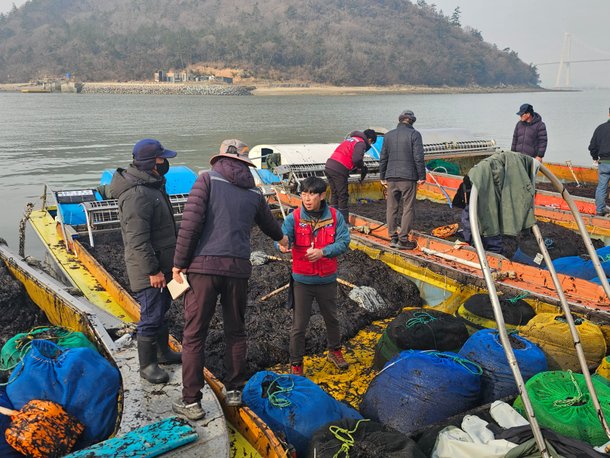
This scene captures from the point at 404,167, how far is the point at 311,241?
2900 mm

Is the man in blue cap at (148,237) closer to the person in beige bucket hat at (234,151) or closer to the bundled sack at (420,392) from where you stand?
the person in beige bucket hat at (234,151)

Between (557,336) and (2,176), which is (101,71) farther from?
(557,336)

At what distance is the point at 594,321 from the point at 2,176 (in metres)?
21.5

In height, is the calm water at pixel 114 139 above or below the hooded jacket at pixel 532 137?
below

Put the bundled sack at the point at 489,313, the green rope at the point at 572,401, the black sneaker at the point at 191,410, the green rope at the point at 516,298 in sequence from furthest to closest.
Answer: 1. the green rope at the point at 516,298
2. the bundled sack at the point at 489,313
3. the green rope at the point at 572,401
4. the black sneaker at the point at 191,410

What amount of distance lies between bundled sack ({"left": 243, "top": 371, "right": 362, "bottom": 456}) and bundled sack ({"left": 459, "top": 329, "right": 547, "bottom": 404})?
1.00m

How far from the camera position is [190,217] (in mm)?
3158

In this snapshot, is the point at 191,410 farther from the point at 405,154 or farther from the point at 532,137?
the point at 532,137

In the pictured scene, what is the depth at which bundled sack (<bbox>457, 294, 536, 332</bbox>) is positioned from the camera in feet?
16.1

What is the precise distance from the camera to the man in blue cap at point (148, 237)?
3.37 m

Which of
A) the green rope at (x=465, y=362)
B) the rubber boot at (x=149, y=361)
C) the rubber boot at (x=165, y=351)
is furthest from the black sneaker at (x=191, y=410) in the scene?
the green rope at (x=465, y=362)

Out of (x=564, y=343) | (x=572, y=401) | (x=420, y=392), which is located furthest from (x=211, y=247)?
(x=564, y=343)

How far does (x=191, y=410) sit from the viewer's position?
3.18m

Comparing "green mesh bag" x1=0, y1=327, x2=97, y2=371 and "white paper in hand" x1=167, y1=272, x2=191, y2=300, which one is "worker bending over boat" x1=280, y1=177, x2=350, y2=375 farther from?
"green mesh bag" x1=0, y1=327, x2=97, y2=371
